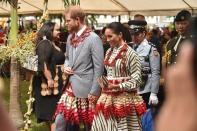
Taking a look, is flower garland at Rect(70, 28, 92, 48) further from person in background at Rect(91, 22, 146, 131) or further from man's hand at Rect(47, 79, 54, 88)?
man's hand at Rect(47, 79, 54, 88)

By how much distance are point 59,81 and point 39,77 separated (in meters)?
0.34

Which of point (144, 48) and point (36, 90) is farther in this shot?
point (36, 90)

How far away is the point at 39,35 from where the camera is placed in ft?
26.0

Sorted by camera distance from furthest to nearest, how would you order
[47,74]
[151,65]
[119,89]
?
[47,74] < [151,65] < [119,89]

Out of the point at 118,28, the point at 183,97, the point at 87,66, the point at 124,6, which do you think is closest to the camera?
the point at 183,97

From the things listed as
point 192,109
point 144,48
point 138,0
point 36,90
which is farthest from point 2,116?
point 138,0

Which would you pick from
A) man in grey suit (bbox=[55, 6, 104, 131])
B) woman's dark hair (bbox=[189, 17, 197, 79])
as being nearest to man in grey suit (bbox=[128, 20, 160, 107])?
man in grey suit (bbox=[55, 6, 104, 131])

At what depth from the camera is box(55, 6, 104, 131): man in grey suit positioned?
6315 mm

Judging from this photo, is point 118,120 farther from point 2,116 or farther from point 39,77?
point 2,116

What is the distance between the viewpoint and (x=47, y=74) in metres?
7.62

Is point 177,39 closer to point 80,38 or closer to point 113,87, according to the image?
point 113,87

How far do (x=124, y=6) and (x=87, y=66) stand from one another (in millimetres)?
9633

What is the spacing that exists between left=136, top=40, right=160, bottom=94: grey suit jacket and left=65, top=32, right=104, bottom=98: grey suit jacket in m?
0.99

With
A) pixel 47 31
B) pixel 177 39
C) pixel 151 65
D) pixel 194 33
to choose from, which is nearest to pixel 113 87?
pixel 177 39
